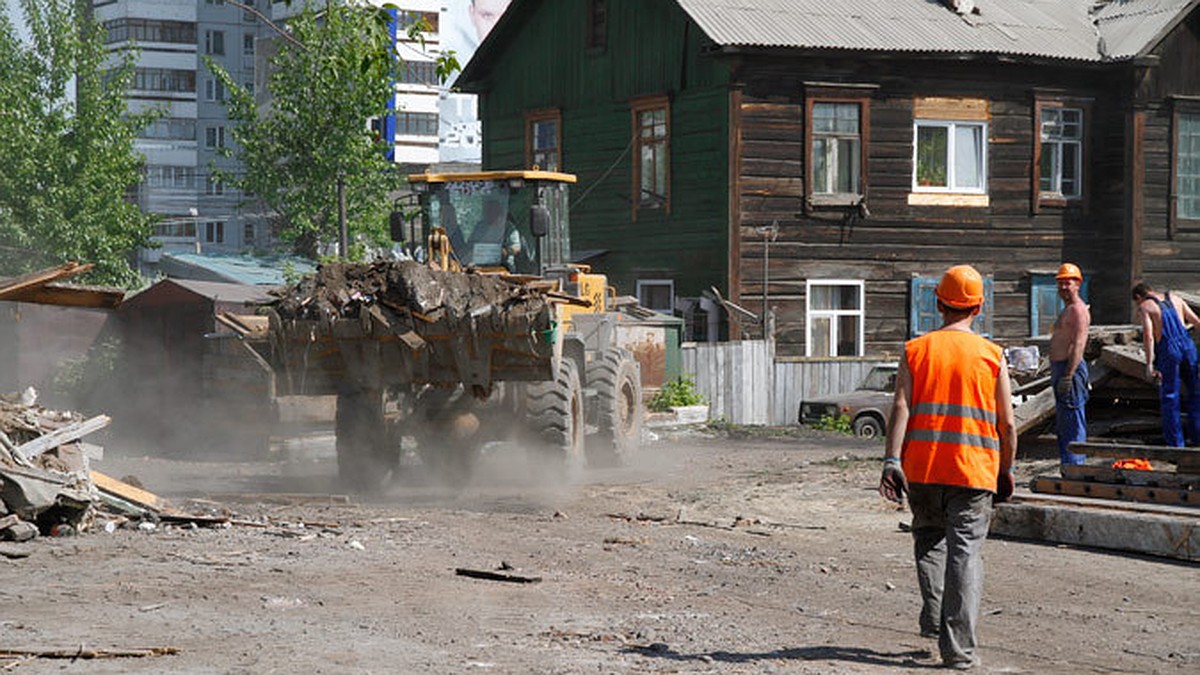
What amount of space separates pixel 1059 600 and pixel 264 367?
1301 centimetres

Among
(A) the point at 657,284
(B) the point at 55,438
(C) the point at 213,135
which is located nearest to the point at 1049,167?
(A) the point at 657,284

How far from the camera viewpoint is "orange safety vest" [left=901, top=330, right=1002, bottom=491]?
7.54 m

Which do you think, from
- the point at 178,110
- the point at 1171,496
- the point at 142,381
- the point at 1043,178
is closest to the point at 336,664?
the point at 1171,496

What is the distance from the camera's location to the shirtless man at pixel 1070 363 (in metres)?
14.1

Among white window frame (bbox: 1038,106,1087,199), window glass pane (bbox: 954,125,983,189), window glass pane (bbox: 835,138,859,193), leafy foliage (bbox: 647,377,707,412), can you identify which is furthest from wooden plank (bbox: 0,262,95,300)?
white window frame (bbox: 1038,106,1087,199)

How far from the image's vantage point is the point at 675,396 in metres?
26.5

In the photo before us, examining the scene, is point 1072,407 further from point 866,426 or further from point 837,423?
point 837,423

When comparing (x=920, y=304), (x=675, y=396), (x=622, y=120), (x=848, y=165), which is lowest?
(x=675, y=396)

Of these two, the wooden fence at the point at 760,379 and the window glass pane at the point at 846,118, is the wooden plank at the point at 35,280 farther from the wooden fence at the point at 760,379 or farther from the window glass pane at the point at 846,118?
the window glass pane at the point at 846,118

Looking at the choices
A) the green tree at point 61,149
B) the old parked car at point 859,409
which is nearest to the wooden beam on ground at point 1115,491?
the old parked car at point 859,409

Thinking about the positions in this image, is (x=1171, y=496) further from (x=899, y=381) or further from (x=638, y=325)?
(x=638, y=325)

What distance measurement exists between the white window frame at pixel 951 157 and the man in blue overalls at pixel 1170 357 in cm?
1531

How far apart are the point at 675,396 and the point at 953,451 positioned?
1901 centimetres

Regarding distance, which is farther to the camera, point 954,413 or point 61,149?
point 61,149
